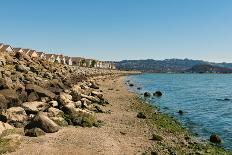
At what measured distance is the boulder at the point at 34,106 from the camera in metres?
33.5

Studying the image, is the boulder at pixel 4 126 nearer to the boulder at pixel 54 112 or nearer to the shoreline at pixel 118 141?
the shoreline at pixel 118 141

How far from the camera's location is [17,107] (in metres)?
32.9

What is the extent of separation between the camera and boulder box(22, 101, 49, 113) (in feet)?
110

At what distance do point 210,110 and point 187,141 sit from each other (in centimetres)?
2404

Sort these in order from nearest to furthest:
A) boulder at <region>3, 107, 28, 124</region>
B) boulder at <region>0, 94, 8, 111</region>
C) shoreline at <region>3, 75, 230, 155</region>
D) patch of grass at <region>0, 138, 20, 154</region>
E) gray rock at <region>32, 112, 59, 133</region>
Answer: patch of grass at <region>0, 138, 20, 154</region> < shoreline at <region>3, 75, 230, 155</region> < gray rock at <region>32, 112, 59, 133</region> < boulder at <region>3, 107, 28, 124</region> < boulder at <region>0, 94, 8, 111</region>

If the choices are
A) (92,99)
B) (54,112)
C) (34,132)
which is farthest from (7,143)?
(92,99)

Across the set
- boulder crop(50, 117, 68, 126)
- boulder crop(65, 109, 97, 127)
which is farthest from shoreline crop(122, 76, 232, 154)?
boulder crop(50, 117, 68, 126)

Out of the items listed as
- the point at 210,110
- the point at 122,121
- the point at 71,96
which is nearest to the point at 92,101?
the point at 71,96

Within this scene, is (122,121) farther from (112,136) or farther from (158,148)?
(158,148)

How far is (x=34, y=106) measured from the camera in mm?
35125

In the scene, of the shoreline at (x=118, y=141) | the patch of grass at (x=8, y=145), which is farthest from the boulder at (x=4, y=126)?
the patch of grass at (x=8, y=145)

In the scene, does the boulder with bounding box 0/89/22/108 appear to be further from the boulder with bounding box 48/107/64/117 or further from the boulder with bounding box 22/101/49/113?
the boulder with bounding box 48/107/64/117

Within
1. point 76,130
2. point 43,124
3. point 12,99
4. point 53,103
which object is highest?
point 12,99

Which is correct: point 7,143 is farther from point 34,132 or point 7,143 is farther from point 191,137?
point 191,137
